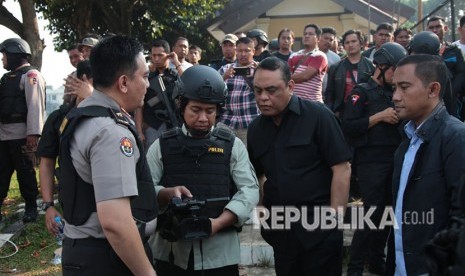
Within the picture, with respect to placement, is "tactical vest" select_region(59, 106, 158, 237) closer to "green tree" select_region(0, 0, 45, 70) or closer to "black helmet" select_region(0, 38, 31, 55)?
"black helmet" select_region(0, 38, 31, 55)

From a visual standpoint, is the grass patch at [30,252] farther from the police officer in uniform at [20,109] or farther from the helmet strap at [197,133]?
the helmet strap at [197,133]

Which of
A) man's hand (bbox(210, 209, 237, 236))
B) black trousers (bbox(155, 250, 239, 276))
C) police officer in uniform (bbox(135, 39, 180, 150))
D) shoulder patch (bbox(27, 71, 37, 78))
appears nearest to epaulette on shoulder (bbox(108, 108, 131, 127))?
man's hand (bbox(210, 209, 237, 236))

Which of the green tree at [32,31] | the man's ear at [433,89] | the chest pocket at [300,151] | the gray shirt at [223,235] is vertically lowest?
the gray shirt at [223,235]

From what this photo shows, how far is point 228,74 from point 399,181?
313cm

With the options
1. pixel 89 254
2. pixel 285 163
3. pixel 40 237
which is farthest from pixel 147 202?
pixel 40 237

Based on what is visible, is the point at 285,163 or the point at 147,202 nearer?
the point at 147,202

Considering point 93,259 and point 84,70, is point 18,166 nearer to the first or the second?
point 84,70

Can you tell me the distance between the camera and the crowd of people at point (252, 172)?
215 cm

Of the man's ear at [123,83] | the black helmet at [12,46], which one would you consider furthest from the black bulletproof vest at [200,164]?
the black helmet at [12,46]

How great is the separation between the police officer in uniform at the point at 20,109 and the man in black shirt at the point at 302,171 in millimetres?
3984

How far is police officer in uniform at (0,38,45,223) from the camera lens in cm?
613

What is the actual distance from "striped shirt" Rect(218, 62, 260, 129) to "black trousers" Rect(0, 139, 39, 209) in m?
2.65

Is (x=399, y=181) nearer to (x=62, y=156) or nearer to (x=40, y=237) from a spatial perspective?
(x=62, y=156)

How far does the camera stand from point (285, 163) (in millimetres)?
3082
